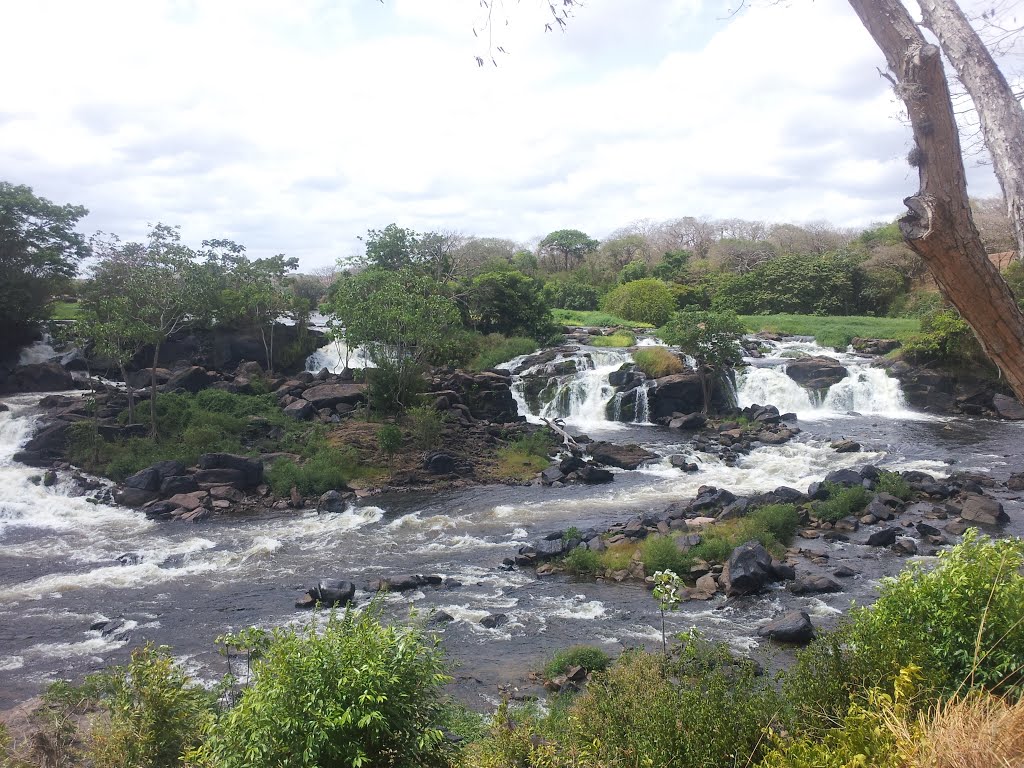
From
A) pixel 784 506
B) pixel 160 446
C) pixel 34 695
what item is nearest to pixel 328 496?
pixel 160 446

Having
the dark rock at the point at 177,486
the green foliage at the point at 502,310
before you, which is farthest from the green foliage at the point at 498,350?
the dark rock at the point at 177,486

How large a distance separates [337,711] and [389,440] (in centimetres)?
1826

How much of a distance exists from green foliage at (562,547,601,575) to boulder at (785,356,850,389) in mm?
19242

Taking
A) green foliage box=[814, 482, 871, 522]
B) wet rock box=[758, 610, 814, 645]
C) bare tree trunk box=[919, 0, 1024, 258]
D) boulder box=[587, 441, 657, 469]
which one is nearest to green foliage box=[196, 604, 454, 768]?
bare tree trunk box=[919, 0, 1024, 258]

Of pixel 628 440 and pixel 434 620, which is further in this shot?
pixel 628 440

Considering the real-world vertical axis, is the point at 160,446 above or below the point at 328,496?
above

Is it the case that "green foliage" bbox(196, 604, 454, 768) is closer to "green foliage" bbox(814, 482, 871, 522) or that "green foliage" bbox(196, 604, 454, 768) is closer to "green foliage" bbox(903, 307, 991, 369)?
"green foliage" bbox(814, 482, 871, 522)

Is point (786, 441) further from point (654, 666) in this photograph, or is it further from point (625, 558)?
point (654, 666)

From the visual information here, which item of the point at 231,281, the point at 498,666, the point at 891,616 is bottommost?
the point at 498,666

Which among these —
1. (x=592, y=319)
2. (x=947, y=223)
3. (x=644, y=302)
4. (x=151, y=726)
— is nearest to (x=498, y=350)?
(x=592, y=319)

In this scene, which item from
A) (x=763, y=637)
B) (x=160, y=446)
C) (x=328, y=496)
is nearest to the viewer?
(x=763, y=637)

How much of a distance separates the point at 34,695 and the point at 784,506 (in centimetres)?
1418

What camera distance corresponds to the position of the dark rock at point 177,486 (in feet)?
65.1

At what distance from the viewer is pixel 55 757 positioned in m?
6.82
